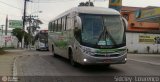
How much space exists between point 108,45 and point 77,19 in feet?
6.51

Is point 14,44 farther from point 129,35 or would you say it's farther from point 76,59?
point 76,59

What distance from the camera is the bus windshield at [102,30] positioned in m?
16.1

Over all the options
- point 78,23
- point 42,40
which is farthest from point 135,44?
point 78,23

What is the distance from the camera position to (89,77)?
14797mm

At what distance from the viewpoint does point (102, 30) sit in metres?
16.4

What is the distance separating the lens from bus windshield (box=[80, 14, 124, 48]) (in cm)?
1606

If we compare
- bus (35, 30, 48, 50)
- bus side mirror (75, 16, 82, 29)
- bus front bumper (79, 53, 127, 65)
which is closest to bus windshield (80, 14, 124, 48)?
bus side mirror (75, 16, 82, 29)

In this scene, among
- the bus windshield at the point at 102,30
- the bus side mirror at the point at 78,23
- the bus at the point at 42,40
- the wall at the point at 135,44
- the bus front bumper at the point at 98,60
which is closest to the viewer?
the bus front bumper at the point at 98,60

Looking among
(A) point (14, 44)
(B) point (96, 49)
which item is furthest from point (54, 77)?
(A) point (14, 44)

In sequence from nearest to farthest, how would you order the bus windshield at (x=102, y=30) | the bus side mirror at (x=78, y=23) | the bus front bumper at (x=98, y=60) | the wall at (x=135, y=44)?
the bus front bumper at (x=98, y=60) < the bus windshield at (x=102, y=30) < the bus side mirror at (x=78, y=23) < the wall at (x=135, y=44)

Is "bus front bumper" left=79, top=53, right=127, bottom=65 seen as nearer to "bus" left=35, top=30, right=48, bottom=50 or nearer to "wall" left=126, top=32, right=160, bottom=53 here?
"bus" left=35, top=30, right=48, bottom=50

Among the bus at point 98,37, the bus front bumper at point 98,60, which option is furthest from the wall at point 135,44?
the bus front bumper at point 98,60

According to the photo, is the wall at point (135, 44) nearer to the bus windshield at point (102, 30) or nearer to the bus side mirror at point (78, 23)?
the bus windshield at point (102, 30)

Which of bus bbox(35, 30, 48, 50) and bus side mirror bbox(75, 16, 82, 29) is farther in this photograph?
bus bbox(35, 30, 48, 50)
